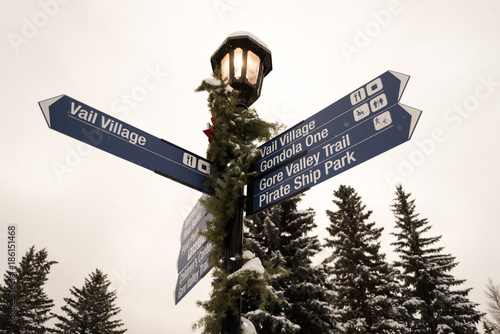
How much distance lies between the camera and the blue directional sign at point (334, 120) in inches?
118

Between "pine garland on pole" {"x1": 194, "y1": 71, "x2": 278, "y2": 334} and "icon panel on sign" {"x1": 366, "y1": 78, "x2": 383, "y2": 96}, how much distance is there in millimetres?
1216

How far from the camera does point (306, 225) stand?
17.3 meters

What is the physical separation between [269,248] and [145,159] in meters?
13.9

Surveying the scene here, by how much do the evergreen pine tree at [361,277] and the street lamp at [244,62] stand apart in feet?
64.0

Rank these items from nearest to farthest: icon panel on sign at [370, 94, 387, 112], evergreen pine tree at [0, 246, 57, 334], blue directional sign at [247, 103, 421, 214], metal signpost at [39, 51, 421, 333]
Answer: blue directional sign at [247, 103, 421, 214] < metal signpost at [39, 51, 421, 333] < icon panel on sign at [370, 94, 387, 112] < evergreen pine tree at [0, 246, 57, 334]

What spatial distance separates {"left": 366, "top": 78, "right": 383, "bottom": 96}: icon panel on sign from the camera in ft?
10.1

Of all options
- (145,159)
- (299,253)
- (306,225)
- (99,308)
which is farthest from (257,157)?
(99,308)

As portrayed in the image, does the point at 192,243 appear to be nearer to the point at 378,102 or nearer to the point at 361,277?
the point at 378,102

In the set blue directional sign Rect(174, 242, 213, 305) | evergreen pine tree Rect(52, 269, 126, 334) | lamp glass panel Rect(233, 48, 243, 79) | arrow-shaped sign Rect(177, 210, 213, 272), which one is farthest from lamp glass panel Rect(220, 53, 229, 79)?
evergreen pine tree Rect(52, 269, 126, 334)

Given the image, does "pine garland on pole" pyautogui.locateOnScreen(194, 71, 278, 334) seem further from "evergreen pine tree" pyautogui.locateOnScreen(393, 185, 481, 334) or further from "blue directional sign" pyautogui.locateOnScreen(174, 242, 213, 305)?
"evergreen pine tree" pyautogui.locateOnScreen(393, 185, 481, 334)

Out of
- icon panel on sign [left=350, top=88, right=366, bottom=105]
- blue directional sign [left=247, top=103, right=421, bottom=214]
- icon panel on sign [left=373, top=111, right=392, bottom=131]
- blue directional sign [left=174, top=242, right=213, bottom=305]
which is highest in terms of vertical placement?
icon panel on sign [left=350, top=88, right=366, bottom=105]

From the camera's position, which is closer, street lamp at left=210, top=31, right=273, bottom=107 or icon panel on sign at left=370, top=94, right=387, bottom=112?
icon panel on sign at left=370, top=94, right=387, bottom=112

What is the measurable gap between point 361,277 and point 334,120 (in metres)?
22.1

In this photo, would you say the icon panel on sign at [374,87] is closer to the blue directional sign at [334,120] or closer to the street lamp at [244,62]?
the blue directional sign at [334,120]
